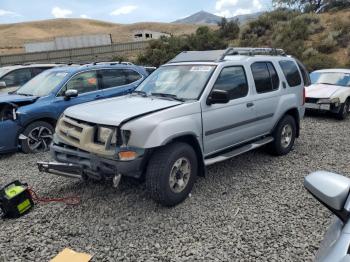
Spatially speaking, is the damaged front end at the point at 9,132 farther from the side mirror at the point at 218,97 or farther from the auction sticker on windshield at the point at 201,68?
the side mirror at the point at 218,97

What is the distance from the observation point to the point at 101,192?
4863mm

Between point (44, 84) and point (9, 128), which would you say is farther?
point (44, 84)

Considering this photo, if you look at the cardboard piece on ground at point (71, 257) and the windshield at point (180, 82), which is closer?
the cardboard piece on ground at point (71, 257)

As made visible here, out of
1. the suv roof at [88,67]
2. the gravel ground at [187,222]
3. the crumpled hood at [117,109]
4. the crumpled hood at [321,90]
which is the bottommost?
the gravel ground at [187,222]

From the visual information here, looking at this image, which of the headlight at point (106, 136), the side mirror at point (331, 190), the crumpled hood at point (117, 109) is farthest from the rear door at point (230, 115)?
the side mirror at point (331, 190)

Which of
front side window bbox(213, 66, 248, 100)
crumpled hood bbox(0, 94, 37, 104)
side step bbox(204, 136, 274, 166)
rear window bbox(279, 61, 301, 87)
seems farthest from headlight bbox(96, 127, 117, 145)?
rear window bbox(279, 61, 301, 87)

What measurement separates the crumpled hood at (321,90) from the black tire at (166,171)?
6.62 metres

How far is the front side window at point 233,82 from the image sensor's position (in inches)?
200

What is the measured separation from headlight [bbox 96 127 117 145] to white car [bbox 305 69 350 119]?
728cm

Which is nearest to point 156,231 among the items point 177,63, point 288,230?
point 288,230

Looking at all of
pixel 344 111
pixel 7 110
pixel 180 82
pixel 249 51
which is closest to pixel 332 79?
pixel 344 111

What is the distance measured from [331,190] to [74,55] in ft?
113

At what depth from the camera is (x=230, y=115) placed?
5059 mm

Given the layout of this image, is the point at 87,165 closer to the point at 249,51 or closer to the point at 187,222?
the point at 187,222
